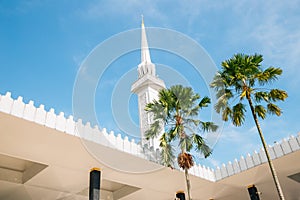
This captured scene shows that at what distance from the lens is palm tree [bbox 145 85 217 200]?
11.4 meters

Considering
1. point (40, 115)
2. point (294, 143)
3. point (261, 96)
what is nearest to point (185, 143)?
point (261, 96)

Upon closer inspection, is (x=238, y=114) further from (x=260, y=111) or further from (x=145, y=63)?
(x=145, y=63)

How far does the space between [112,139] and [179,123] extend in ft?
9.42

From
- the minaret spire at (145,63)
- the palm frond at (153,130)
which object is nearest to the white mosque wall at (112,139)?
the palm frond at (153,130)

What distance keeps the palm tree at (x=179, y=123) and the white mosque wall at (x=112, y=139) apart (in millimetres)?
976

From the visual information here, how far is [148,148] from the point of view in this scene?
485 inches

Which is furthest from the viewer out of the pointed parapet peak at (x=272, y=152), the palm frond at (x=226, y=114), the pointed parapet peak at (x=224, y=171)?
the pointed parapet peak at (x=224, y=171)

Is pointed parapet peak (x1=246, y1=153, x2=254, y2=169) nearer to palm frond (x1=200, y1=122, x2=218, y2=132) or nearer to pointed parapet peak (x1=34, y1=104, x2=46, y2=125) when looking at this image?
palm frond (x1=200, y1=122, x2=218, y2=132)

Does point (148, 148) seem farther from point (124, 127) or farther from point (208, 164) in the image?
point (208, 164)

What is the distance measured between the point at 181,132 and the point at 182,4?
6.65 metres

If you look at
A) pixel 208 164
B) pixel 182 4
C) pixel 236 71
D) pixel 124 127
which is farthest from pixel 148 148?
pixel 182 4

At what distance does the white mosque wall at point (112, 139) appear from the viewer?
29.3 ft

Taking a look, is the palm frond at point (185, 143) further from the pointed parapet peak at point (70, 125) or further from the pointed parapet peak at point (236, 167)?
the pointed parapet peak at point (236, 167)

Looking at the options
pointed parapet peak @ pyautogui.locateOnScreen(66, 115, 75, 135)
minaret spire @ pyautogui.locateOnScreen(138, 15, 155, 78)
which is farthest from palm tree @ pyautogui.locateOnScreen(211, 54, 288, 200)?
minaret spire @ pyautogui.locateOnScreen(138, 15, 155, 78)
